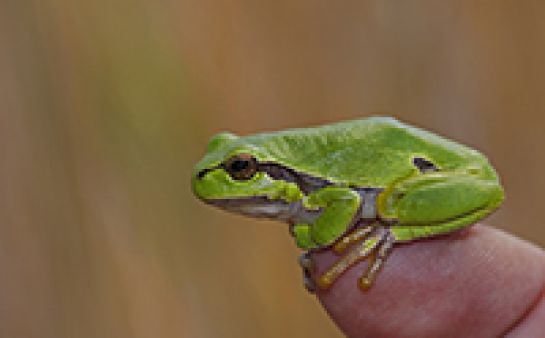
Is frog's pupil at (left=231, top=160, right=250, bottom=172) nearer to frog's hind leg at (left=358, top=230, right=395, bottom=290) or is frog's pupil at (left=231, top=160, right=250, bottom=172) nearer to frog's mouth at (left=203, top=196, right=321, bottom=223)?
frog's mouth at (left=203, top=196, right=321, bottom=223)

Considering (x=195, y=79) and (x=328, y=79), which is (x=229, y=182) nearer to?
(x=195, y=79)

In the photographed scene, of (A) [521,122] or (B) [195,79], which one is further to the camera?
(A) [521,122]

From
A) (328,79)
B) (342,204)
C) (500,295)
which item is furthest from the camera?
(328,79)

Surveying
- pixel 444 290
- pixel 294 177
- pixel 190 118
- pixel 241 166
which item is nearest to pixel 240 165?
pixel 241 166

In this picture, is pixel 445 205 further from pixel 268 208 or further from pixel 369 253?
pixel 268 208

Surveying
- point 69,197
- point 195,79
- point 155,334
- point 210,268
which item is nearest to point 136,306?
point 155,334

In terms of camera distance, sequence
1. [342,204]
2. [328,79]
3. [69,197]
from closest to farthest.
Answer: [342,204] → [69,197] → [328,79]
